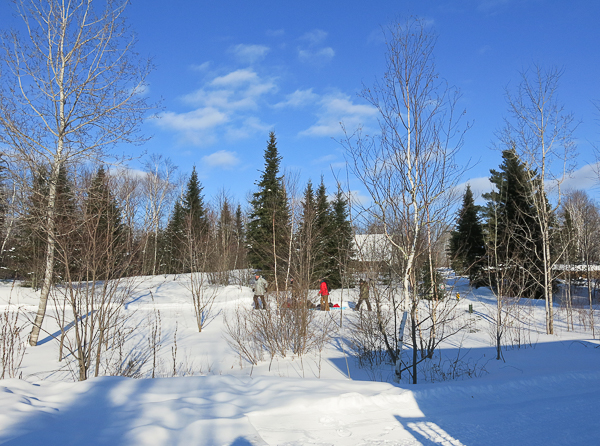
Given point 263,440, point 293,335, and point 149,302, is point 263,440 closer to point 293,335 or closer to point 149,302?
point 293,335

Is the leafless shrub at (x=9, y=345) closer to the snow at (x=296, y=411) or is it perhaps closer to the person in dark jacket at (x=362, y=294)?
the snow at (x=296, y=411)

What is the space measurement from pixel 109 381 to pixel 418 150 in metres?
5.62

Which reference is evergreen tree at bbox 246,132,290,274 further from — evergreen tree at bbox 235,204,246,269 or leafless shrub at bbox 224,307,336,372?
leafless shrub at bbox 224,307,336,372

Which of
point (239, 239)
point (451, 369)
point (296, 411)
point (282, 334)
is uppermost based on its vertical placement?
point (239, 239)

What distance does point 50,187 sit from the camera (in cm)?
962

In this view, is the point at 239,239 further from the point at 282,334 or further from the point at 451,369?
the point at 451,369

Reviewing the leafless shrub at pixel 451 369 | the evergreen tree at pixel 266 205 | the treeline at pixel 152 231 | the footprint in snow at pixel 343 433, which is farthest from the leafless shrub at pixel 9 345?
the evergreen tree at pixel 266 205

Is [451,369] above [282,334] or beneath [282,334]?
beneath

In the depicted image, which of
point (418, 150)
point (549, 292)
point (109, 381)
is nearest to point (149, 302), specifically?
point (109, 381)

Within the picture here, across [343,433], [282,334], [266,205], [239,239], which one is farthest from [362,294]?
[239,239]

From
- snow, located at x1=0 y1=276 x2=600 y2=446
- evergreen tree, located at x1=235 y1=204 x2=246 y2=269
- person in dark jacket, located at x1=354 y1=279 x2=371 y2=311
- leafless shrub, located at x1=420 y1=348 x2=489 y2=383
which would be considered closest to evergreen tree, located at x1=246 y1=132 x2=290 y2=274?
evergreen tree, located at x1=235 y1=204 x2=246 y2=269

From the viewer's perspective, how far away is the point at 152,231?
14766mm

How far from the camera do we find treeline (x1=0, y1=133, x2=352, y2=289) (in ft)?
21.0

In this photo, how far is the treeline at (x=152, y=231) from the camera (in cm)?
639
